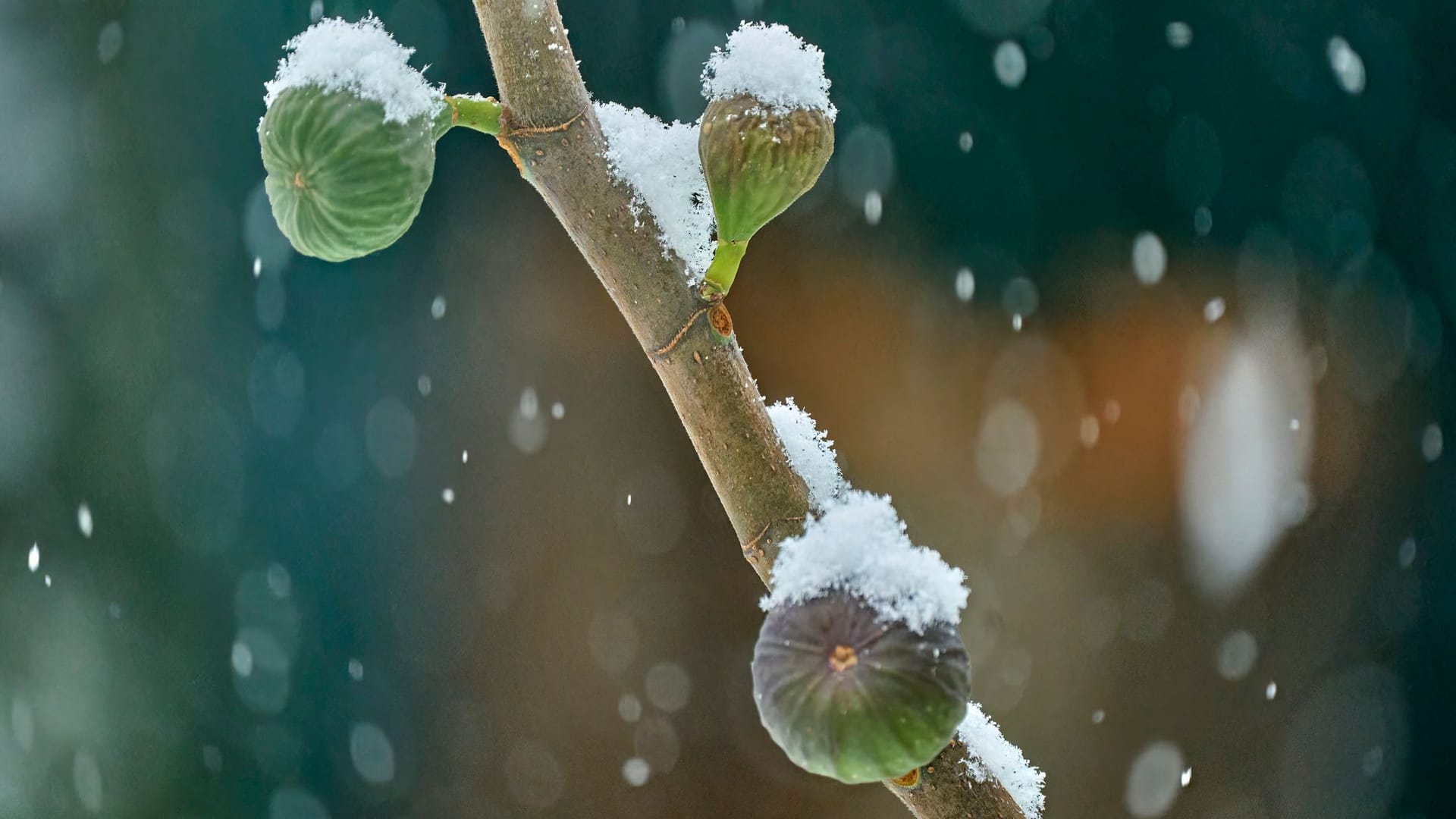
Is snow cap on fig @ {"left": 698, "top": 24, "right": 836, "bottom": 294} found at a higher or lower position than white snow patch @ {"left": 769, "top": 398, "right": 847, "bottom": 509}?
higher

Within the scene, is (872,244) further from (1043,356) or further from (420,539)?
(420,539)

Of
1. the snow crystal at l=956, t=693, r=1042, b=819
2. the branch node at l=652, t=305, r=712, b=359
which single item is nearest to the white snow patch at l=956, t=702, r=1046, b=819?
the snow crystal at l=956, t=693, r=1042, b=819

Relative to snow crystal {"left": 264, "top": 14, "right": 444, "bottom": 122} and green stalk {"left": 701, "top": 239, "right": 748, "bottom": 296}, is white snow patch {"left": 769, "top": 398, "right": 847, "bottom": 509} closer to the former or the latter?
green stalk {"left": 701, "top": 239, "right": 748, "bottom": 296}

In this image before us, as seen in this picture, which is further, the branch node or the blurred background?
the blurred background

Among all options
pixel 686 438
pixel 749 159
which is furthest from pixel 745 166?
pixel 686 438

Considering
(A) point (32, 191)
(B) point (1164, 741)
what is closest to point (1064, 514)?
(B) point (1164, 741)
